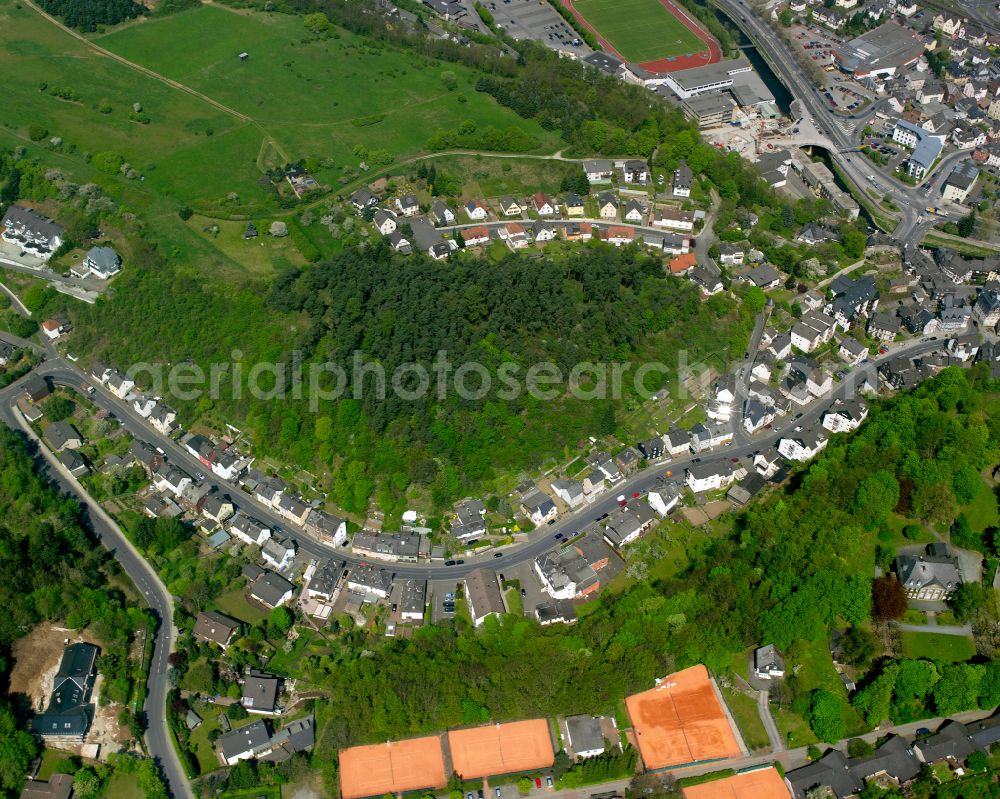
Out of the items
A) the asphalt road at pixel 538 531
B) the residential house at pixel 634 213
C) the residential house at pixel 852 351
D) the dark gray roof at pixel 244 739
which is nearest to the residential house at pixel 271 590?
the asphalt road at pixel 538 531

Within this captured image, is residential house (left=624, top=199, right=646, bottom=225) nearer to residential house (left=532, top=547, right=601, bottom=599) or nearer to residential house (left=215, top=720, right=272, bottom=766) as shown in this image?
residential house (left=532, top=547, right=601, bottom=599)

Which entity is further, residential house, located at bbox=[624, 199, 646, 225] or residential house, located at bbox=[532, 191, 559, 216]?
residential house, located at bbox=[532, 191, 559, 216]

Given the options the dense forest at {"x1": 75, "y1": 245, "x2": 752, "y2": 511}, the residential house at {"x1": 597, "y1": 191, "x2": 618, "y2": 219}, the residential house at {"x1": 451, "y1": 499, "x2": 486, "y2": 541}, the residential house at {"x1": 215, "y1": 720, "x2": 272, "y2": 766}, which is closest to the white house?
the dense forest at {"x1": 75, "y1": 245, "x2": 752, "y2": 511}

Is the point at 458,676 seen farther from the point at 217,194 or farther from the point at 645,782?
the point at 217,194

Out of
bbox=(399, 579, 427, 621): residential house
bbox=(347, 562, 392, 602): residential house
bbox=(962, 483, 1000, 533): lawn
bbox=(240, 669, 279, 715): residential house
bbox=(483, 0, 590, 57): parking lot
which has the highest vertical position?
bbox=(483, 0, 590, 57): parking lot

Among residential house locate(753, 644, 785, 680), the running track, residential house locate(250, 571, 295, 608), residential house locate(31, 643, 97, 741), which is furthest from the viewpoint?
the running track

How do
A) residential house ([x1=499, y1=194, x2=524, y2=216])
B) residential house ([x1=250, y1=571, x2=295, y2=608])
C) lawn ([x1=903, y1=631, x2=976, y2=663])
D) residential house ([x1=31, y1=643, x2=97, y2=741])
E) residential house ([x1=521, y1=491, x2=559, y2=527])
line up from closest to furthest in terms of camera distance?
residential house ([x1=31, y1=643, x2=97, y2=741]) < lawn ([x1=903, y1=631, x2=976, y2=663]) < residential house ([x1=250, y1=571, x2=295, y2=608]) < residential house ([x1=521, y1=491, x2=559, y2=527]) < residential house ([x1=499, y1=194, x2=524, y2=216])

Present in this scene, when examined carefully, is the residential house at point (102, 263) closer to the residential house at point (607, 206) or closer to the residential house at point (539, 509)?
the residential house at point (539, 509)

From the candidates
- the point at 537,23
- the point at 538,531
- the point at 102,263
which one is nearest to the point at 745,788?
the point at 538,531

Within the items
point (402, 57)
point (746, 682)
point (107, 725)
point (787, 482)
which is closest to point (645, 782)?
point (746, 682)
